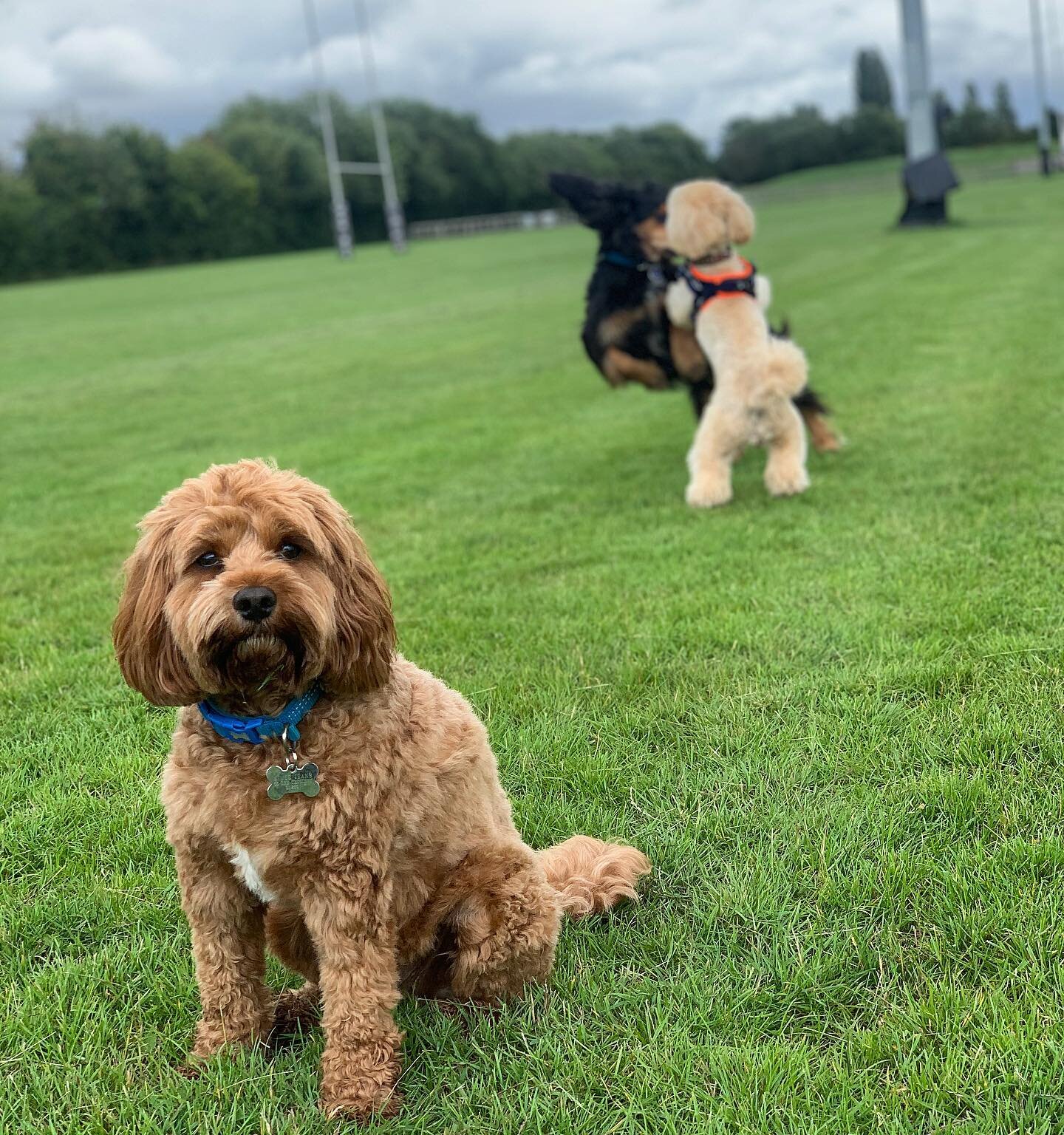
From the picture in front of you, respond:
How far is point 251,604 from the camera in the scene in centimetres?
223

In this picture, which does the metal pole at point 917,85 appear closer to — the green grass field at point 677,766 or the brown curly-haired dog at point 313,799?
the green grass field at point 677,766

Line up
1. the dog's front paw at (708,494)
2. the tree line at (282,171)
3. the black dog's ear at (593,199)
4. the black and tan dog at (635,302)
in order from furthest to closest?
1. the tree line at (282,171)
2. the black dog's ear at (593,199)
3. the black and tan dog at (635,302)
4. the dog's front paw at (708,494)

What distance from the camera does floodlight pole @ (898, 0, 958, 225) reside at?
26.1 m

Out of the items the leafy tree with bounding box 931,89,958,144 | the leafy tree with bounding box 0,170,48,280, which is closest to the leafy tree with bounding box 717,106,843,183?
the leafy tree with bounding box 0,170,48,280

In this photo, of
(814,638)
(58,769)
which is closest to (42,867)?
(58,769)

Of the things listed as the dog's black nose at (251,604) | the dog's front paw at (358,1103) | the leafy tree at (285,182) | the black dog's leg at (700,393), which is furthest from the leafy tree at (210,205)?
the dog's front paw at (358,1103)

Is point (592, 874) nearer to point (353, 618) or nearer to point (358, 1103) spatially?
point (358, 1103)

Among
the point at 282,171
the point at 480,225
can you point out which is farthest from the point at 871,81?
the point at 282,171

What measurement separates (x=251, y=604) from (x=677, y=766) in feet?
6.03

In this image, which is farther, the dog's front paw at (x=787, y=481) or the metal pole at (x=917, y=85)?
the metal pole at (x=917, y=85)

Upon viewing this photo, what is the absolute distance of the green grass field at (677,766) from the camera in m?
2.32

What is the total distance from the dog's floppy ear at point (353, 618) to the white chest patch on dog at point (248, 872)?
1.29 feet

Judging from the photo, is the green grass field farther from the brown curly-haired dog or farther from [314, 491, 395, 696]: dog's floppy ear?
[314, 491, 395, 696]: dog's floppy ear

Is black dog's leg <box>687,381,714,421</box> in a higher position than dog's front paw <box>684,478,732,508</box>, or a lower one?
higher
